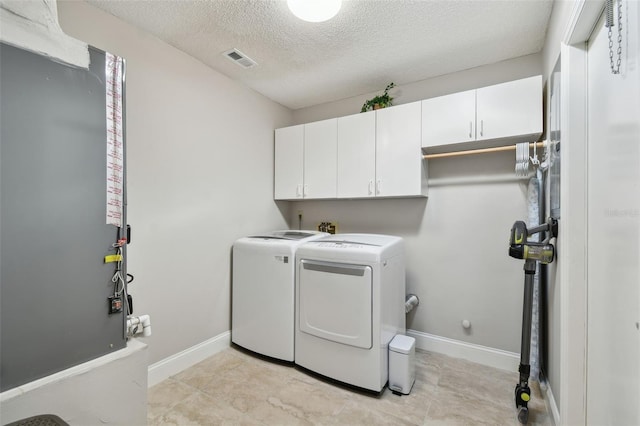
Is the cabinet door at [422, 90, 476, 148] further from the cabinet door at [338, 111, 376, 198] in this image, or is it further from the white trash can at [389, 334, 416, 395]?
the white trash can at [389, 334, 416, 395]

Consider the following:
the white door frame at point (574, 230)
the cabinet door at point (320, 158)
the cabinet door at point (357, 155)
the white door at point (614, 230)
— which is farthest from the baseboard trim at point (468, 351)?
the cabinet door at point (320, 158)

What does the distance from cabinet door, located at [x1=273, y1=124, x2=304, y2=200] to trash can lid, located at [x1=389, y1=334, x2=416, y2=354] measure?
5.53ft

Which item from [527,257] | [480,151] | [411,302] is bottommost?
[411,302]

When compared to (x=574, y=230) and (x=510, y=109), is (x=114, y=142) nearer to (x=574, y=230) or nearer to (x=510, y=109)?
(x=574, y=230)

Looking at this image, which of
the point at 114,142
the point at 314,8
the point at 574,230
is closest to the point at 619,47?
the point at 574,230

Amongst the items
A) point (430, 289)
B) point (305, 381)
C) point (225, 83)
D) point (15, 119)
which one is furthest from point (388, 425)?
point (225, 83)

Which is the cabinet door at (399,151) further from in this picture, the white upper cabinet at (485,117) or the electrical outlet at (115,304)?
the electrical outlet at (115,304)

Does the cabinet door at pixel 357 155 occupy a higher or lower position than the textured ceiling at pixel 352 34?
lower

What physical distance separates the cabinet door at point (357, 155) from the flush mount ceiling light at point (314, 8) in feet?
3.75

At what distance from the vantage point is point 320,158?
117 inches

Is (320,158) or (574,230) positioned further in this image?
(320,158)

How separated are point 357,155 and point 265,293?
1.53 metres

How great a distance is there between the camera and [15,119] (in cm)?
99

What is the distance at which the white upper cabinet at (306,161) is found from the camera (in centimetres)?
291
